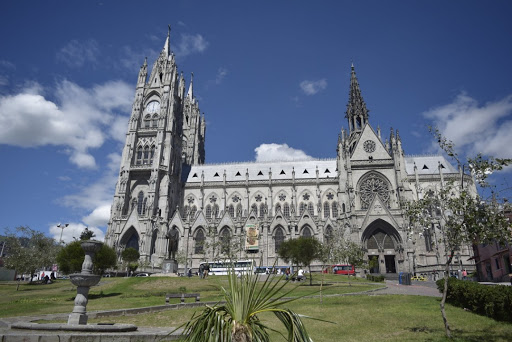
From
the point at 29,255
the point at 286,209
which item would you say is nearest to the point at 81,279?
the point at 29,255

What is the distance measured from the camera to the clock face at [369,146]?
57156mm

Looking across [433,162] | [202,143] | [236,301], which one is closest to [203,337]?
[236,301]

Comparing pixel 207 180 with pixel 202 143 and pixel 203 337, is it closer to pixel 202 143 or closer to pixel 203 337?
pixel 202 143

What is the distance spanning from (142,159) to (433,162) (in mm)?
53513

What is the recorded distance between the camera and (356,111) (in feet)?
227

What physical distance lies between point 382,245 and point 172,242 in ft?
103

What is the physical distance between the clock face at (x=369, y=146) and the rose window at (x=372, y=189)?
4.60 metres

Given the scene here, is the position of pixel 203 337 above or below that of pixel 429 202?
below

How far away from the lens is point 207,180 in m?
67.7

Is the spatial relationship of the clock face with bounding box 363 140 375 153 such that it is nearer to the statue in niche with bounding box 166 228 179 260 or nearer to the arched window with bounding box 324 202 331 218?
the arched window with bounding box 324 202 331 218

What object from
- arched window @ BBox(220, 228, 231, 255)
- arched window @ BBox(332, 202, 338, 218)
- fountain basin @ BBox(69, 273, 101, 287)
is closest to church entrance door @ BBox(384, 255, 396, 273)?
arched window @ BBox(332, 202, 338, 218)

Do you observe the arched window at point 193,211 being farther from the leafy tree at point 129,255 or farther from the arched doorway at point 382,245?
the arched doorway at point 382,245

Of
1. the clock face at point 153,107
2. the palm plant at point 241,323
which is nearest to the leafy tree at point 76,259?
the palm plant at point 241,323

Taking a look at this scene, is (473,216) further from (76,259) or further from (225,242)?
(225,242)
